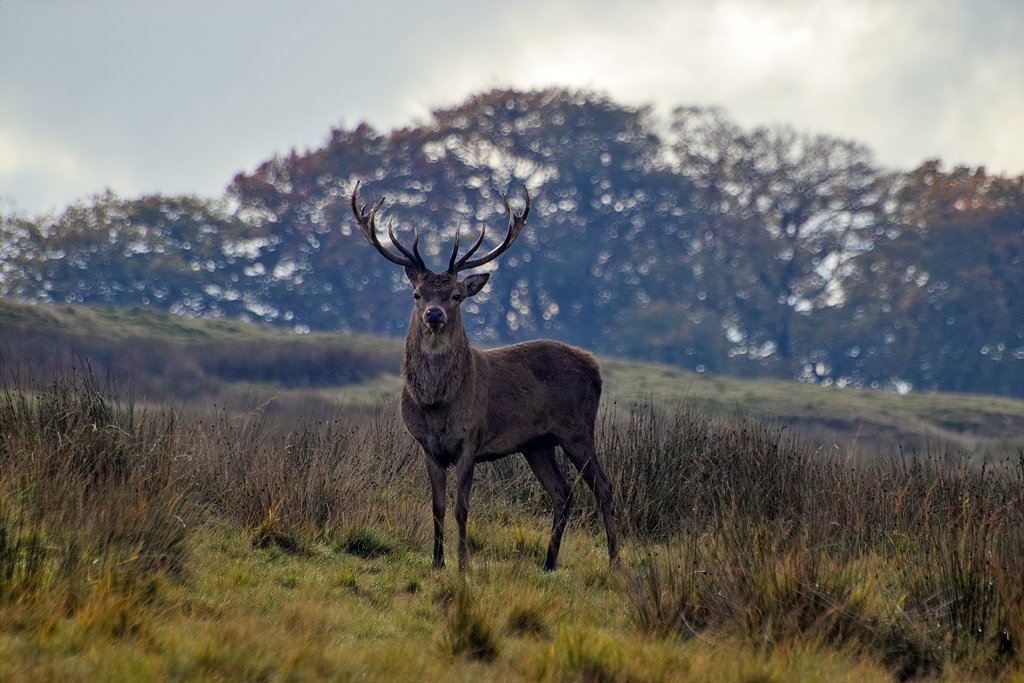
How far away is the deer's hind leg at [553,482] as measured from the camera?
751cm

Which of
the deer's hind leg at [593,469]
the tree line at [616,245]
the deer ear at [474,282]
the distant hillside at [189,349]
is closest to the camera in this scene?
the deer ear at [474,282]

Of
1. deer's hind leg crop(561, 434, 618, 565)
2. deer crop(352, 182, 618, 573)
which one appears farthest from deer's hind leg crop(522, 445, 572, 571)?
deer's hind leg crop(561, 434, 618, 565)

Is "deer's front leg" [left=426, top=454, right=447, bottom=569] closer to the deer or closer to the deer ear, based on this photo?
the deer

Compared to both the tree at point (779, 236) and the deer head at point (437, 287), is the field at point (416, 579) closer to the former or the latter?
the deer head at point (437, 287)

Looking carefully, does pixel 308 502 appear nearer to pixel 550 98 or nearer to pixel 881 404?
pixel 881 404

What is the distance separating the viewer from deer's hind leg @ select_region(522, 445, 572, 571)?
751 cm

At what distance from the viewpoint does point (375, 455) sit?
9672 millimetres

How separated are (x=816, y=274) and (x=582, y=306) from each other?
734 centimetres

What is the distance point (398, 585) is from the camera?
6.16 metres

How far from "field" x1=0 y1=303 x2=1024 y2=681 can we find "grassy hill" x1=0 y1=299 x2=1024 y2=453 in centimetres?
1074

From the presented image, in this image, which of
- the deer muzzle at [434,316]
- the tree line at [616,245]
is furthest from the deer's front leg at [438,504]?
the tree line at [616,245]

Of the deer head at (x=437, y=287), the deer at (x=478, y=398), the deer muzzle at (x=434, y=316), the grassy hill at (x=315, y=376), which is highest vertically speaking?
the deer head at (x=437, y=287)

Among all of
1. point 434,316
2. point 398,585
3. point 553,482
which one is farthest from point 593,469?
point 398,585

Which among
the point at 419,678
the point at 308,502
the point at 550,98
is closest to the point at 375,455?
the point at 308,502
